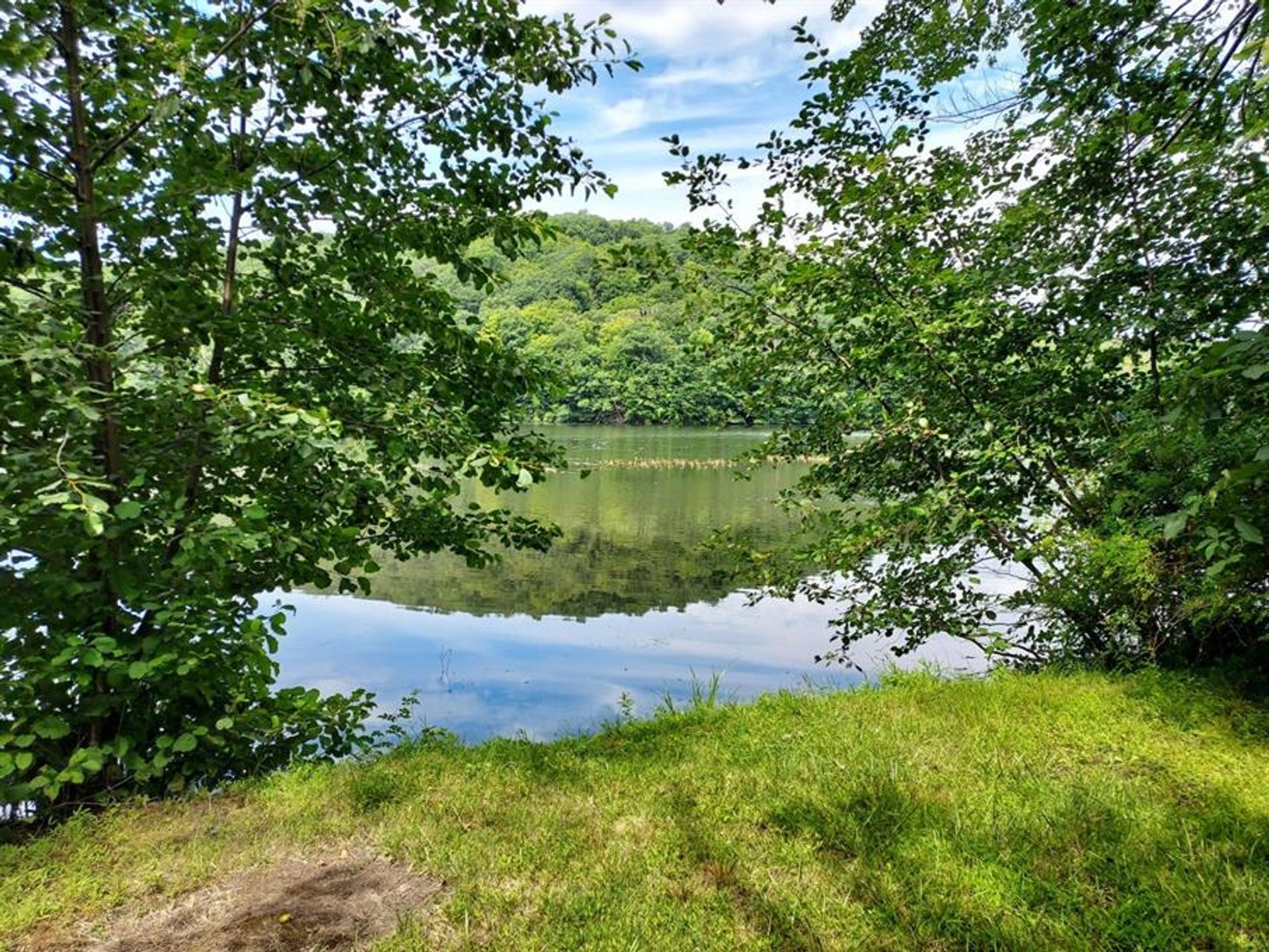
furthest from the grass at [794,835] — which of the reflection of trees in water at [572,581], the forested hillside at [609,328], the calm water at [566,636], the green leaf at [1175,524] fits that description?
the reflection of trees in water at [572,581]

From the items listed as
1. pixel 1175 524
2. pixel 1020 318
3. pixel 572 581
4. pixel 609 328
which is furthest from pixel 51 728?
pixel 609 328

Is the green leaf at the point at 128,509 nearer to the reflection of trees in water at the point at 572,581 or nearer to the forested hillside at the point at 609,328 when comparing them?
the forested hillside at the point at 609,328

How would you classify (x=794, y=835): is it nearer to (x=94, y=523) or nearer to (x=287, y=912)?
(x=287, y=912)

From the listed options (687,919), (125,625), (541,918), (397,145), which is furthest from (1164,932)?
(397,145)

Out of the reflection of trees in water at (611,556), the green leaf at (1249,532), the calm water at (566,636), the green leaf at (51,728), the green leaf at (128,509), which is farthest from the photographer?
the reflection of trees in water at (611,556)

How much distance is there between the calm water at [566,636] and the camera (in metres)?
7.80

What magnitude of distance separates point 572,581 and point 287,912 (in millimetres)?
11617

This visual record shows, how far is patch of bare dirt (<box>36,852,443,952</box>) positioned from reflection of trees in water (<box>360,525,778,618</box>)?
8.29 metres

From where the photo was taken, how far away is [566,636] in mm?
10469

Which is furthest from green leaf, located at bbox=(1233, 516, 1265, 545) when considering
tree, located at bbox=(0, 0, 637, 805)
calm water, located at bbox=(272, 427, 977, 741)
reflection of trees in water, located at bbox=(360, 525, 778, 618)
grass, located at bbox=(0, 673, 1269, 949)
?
reflection of trees in water, located at bbox=(360, 525, 778, 618)

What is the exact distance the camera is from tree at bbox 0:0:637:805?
10.1ft

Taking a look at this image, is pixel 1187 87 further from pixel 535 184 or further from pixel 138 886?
pixel 138 886

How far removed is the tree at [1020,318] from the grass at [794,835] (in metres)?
1.09

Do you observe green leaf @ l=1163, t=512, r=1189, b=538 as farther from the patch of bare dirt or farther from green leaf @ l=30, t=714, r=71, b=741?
green leaf @ l=30, t=714, r=71, b=741
